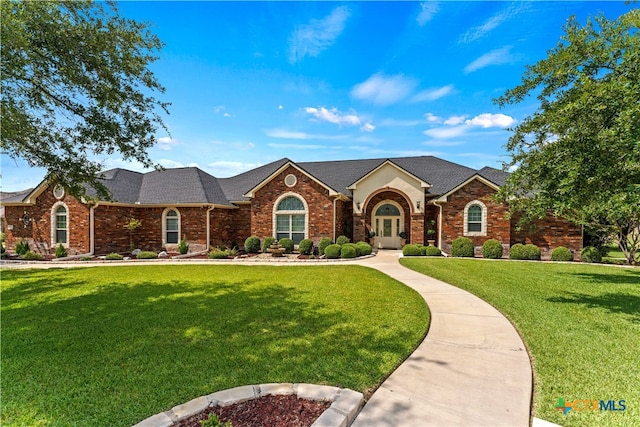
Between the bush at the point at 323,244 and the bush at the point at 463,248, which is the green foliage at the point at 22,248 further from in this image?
the bush at the point at 463,248

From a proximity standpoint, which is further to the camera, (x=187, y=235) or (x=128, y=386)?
(x=187, y=235)

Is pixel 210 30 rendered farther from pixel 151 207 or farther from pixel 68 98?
pixel 151 207

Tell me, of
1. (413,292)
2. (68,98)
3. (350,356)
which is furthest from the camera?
(413,292)

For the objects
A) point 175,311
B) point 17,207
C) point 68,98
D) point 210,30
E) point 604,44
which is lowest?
point 175,311

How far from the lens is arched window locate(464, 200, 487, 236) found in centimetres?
1806

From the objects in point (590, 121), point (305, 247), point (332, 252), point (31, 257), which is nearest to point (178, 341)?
point (590, 121)

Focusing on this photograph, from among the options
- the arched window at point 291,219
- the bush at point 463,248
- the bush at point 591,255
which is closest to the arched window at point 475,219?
the bush at point 463,248

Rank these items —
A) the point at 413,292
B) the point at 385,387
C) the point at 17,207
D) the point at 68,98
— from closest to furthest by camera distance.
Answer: the point at 385,387
the point at 68,98
the point at 413,292
the point at 17,207

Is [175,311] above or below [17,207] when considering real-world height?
below

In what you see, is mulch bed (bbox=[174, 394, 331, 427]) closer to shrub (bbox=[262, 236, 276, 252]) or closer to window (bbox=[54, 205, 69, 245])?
shrub (bbox=[262, 236, 276, 252])

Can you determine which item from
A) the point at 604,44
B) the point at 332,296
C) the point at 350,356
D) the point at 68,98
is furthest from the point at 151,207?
the point at 604,44

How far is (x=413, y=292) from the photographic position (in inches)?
341

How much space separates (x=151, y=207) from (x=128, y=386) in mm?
19579

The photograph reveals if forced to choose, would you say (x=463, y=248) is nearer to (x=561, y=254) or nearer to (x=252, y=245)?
(x=561, y=254)
